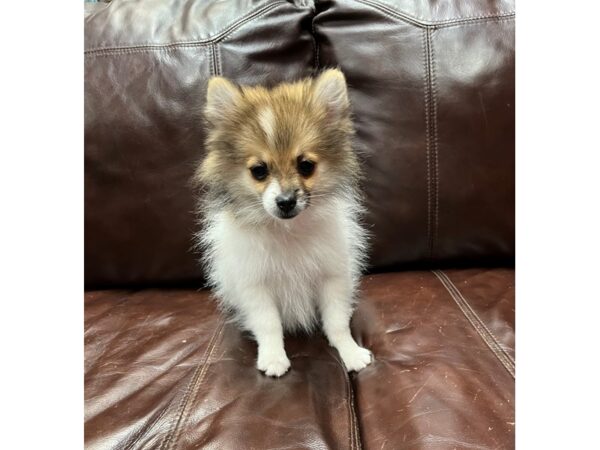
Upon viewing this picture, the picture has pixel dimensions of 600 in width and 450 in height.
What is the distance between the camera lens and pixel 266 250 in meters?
1.45

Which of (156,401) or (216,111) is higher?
(216,111)

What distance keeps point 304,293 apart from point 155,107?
0.86 m

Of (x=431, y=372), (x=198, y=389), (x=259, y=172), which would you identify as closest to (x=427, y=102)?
(x=259, y=172)

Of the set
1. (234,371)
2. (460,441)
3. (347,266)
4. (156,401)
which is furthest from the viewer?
(347,266)

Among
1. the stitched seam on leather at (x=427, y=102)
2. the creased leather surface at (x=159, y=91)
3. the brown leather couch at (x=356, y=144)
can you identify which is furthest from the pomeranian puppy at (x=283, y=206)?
the stitched seam on leather at (x=427, y=102)

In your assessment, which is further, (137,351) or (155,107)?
(155,107)

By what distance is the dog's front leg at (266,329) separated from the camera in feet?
4.36

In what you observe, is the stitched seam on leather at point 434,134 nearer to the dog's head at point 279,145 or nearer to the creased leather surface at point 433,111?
the creased leather surface at point 433,111

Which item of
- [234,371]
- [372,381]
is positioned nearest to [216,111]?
[234,371]

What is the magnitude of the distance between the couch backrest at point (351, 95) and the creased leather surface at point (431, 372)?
0.29 metres

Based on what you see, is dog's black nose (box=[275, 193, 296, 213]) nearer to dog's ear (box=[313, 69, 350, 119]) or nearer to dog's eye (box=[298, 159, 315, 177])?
dog's eye (box=[298, 159, 315, 177])

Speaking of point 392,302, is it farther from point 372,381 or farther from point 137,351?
point 137,351

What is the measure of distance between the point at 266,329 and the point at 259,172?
47cm

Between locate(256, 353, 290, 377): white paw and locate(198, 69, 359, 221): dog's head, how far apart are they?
400 millimetres
